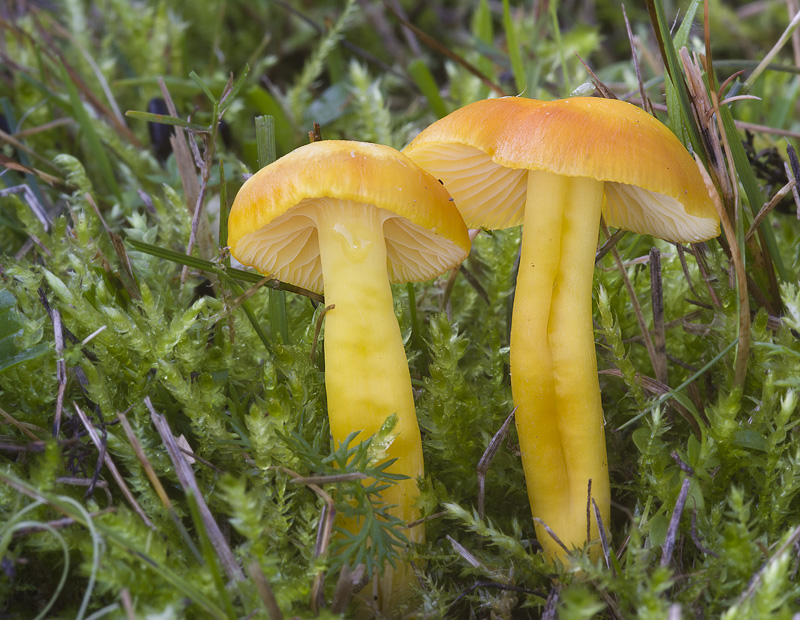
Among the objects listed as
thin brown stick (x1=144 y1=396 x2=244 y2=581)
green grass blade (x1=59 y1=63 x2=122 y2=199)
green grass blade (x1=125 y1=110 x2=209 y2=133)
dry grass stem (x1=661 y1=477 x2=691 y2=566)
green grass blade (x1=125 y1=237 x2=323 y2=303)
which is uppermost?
green grass blade (x1=125 y1=110 x2=209 y2=133)

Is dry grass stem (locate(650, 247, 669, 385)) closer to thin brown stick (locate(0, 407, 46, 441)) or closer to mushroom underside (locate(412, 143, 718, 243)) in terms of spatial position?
mushroom underside (locate(412, 143, 718, 243))

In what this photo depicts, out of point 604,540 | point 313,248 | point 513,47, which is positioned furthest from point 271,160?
point 513,47

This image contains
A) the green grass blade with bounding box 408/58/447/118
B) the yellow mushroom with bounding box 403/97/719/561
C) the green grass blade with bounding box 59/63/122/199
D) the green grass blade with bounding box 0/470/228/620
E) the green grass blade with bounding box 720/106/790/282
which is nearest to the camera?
the green grass blade with bounding box 0/470/228/620

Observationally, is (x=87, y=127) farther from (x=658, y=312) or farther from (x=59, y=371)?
(x=658, y=312)

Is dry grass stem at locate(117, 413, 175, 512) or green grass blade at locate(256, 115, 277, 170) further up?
green grass blade at locate(256, 115, 277, 170)

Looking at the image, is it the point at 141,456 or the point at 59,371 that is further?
the point at 59,371

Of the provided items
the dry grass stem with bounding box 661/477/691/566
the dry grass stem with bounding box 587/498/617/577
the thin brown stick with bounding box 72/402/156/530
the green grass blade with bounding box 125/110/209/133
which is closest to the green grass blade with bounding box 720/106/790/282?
the dry grass stem with bounding box 661/477/691/566

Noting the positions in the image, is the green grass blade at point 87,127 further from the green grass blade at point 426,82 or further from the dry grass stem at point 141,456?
the dry grass stem at point 141,456

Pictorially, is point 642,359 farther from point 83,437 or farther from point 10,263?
point 10,263
